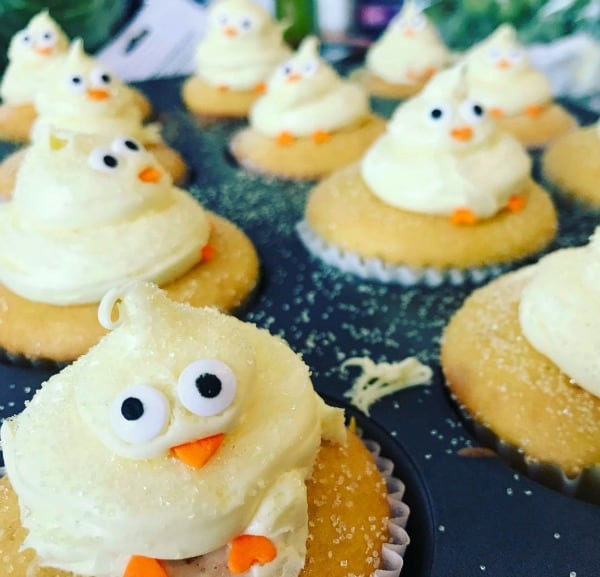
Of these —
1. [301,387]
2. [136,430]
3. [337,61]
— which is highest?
[136,430]

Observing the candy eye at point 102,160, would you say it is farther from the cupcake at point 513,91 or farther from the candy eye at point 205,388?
the cupcake at point 513,91

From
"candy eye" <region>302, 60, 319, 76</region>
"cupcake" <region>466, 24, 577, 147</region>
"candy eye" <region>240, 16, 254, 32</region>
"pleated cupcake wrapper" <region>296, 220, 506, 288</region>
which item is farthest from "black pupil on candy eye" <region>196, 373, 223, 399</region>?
"candy eye" <region>240, 16, 254, 32</region>

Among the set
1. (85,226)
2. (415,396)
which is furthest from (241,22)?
(415,396)

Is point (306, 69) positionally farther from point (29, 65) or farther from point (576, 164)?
point (29, 65)

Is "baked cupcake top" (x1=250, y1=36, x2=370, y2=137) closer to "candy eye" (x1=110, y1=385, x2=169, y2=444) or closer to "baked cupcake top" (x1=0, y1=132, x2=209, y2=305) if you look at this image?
"baked cupcake top" (x1=0, y1=132, x2=209, y2=305)

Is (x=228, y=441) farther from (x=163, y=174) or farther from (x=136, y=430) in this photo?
(x=163, y=174)

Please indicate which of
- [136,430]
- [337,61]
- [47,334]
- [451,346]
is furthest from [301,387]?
[337,61]
